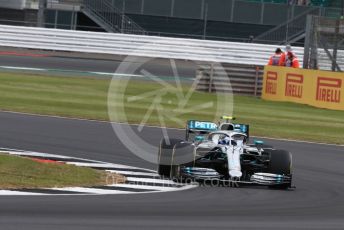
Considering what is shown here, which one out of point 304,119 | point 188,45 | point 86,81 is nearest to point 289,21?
point 188,45

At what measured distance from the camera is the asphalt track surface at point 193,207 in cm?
1127

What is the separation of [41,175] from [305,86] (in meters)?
19.7

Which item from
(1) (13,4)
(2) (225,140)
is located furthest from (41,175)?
(1) (13,4)

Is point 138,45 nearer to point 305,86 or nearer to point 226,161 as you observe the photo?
point 305,86

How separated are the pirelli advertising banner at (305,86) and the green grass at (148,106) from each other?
0.43m

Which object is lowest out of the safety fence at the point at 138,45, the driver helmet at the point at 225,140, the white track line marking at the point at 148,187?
the white track line marking at the point at 148,187

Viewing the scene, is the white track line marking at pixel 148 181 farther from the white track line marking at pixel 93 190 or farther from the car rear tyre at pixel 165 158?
the white track line marking at pixel 93 190

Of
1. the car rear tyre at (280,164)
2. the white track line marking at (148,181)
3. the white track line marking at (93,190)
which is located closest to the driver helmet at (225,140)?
the car rear tyre at (280,164)

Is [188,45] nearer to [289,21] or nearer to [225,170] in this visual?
[289,21]

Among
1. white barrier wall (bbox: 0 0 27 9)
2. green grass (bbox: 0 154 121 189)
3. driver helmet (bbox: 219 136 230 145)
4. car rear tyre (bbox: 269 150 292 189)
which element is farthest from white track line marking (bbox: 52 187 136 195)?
white barrier wall (bbox: 0 0 27 9)

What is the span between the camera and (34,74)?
129ft

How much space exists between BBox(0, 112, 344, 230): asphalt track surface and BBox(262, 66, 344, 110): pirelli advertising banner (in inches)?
504

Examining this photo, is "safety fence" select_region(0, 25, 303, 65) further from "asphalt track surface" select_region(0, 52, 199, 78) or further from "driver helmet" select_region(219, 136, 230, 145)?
"driver helmet" select_region(219, 136, 230, 145)

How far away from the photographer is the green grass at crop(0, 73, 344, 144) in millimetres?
26250
